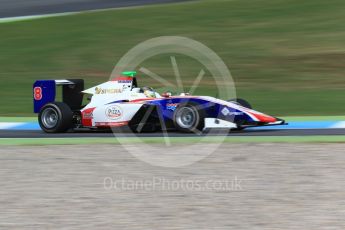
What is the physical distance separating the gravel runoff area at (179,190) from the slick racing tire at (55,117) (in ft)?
7.54

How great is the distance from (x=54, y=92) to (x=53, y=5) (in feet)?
46.5

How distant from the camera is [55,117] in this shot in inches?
474

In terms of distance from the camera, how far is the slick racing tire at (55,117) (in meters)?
11.9

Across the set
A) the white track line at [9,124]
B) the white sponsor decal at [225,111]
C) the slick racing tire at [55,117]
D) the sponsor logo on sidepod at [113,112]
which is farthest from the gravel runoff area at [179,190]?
the white track line at [9,124]

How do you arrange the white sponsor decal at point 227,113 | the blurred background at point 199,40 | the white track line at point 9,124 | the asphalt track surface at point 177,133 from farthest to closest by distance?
the blurred background at point 199,40
the white track line at point 9,124
the asphalt track surface at point 177,133
the white sponsor decal at point 227,113

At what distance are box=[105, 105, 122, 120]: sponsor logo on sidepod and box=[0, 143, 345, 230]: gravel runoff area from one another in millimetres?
2037

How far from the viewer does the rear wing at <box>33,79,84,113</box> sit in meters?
12.3

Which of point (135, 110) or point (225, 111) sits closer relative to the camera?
point (225, 111)

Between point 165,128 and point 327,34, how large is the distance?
444 inches

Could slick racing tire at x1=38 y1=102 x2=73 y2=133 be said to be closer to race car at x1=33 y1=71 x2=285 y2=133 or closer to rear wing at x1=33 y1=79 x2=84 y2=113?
race car at x1=33 y1=71 x2=285 y2=133

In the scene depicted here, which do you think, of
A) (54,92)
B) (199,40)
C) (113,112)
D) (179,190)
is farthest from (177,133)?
(199,40)

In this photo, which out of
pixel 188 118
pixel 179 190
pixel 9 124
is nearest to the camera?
pixel 179 190

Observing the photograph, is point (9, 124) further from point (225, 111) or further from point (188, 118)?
point (225, 111)

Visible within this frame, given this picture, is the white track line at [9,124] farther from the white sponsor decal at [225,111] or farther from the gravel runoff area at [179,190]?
the white sponsor decal at [225,111]
